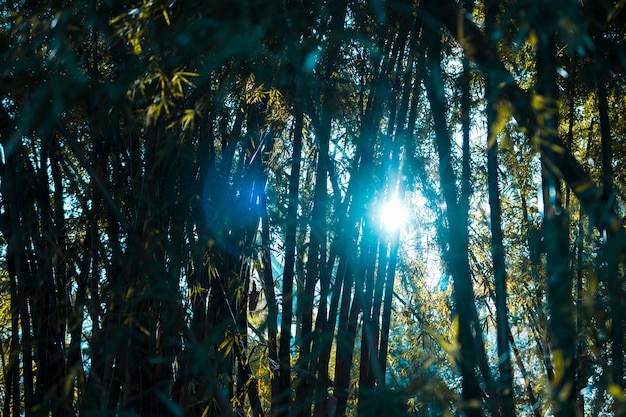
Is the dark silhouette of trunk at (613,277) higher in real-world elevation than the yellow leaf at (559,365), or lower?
higher

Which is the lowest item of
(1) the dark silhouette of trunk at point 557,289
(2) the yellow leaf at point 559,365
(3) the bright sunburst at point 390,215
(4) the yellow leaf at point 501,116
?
(2) the yellow leaf at point 559,365

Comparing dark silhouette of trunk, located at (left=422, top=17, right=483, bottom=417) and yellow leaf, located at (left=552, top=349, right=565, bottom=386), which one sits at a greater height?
dark silhouette of trunk, located at (left=422, top=17, right=483, bottom=417)

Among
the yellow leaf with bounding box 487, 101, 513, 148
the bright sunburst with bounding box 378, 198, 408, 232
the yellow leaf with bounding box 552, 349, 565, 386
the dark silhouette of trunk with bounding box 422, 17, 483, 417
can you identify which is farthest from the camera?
the bright sunburst with bounding box 378, 198, 408, 232

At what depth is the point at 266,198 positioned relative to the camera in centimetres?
269

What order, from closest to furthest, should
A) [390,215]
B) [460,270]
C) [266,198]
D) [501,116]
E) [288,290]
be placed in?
[501,116] → [460,270] → [288,290] → [390,215] → [266,198]

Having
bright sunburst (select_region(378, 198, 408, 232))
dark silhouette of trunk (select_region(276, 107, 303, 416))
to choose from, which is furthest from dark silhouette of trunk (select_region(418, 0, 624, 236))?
bright sunburst (select_region(378, 198, 408, 232))

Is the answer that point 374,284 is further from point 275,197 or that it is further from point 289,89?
point 289,89

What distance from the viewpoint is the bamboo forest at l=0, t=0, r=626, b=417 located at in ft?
4.93

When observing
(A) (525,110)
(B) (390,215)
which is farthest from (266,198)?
(A) (525,110)

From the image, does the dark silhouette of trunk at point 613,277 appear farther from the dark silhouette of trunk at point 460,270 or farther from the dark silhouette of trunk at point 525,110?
the dark silhouette of trunk at point 460,270

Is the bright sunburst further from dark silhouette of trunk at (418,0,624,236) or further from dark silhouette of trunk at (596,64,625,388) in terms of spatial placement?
dark silhouette of trunk at (418,0,624,236)

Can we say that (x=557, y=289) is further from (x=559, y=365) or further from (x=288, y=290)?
(x=288, y=290)

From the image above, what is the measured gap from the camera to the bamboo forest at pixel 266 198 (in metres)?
1.50

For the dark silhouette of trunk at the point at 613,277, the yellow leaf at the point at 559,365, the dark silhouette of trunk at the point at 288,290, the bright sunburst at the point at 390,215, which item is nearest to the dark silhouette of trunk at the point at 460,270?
Result: the yellow leaf at the point at 559,365
